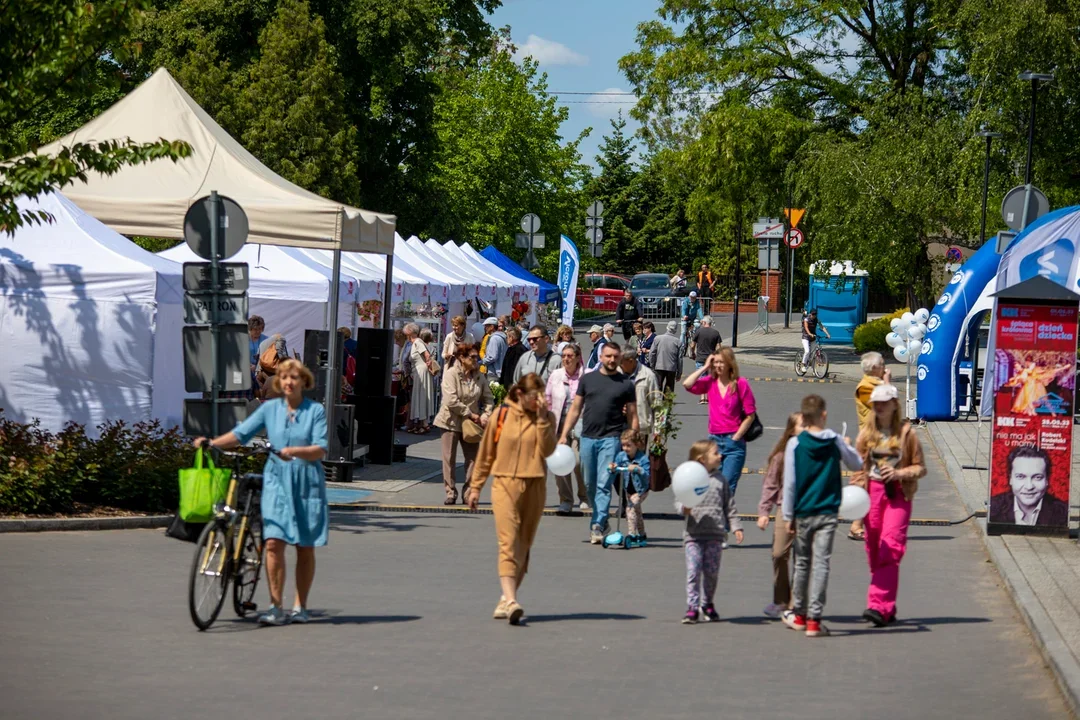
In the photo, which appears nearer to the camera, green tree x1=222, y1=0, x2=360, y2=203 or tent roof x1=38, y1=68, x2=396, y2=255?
tent roof x1=38, y1=68, x2=396, y2=255

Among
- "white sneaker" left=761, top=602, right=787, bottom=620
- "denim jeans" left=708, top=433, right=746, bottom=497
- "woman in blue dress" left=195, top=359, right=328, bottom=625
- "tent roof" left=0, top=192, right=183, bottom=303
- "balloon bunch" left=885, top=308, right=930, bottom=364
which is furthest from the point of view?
"balloon bunch" left=885, top=308, right=930, bottom=364

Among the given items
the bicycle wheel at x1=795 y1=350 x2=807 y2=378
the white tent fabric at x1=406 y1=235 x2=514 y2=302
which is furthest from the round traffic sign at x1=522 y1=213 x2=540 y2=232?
the bicycle wheel at x1=795 y1=350 x2=807 y2=378

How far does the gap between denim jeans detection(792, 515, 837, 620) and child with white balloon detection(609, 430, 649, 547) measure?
366 cm

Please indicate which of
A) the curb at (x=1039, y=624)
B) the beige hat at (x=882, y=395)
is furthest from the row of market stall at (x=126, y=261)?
the beige hat at (x=882, y=395)

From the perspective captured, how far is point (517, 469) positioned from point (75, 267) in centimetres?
767

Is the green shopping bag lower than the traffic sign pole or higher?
lower

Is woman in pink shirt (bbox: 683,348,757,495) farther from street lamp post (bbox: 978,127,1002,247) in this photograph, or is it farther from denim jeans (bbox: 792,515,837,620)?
street lamp post (bbox: 978,127,1002,247)

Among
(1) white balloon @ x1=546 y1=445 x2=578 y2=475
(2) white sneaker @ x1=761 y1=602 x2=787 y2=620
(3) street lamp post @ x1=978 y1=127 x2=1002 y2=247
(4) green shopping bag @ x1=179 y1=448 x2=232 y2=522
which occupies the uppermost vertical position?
(3) street lamp post @ x1=978 y1=127 x2=1002 y2=247

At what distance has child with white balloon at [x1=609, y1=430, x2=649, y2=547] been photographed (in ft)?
44.6

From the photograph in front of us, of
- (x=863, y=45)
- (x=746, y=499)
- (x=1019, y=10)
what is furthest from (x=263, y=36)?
(x=746, y=499)

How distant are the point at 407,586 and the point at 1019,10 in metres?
27.3

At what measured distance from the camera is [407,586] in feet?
37.3

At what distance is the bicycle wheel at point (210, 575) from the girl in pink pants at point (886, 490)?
420cm

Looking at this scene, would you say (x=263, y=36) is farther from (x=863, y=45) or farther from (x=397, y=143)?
(x=863, y=45)
